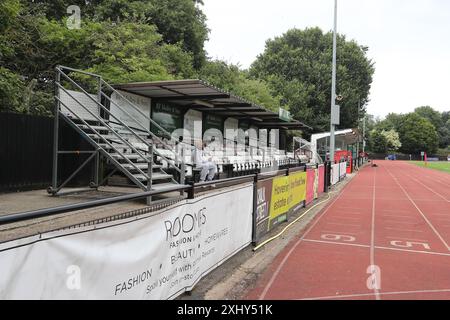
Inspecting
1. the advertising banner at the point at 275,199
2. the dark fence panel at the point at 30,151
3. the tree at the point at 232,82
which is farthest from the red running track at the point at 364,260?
the tree at the point at 232,82

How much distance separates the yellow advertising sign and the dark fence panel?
18.3 ft

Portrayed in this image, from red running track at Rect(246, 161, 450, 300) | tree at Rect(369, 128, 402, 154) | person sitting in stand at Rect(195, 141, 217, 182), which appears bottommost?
red running track at Rect(246, 161, 450, 300)

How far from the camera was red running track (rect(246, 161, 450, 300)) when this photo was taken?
5500mm

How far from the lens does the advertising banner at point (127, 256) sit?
8.14 ft

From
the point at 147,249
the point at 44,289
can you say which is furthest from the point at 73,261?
the point at 147,249

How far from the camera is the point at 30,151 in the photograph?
1023cm

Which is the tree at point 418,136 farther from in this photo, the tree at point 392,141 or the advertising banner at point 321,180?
the advertising banner at point 321,180

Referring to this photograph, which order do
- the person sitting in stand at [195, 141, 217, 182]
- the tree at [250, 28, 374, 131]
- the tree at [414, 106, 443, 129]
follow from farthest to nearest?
1. the tree at [414, 106, 443, 129]
2. the tree at [250, 28, 374, 131]
3. the person sitting in stand at [195, 141, 217, 182]

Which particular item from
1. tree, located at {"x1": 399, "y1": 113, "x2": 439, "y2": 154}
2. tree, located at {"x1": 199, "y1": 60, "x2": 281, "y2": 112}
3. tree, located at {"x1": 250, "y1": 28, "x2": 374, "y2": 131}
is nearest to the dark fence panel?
tree, located at {"x1": 199, "y1": 60, "x2": 281, "y2": 112}

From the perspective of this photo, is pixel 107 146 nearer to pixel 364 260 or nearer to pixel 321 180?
pixel 364 260

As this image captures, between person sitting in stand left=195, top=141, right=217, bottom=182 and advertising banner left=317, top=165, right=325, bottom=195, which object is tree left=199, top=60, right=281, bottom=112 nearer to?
advertising banner left=317, top=165, right=325, bottom=195
